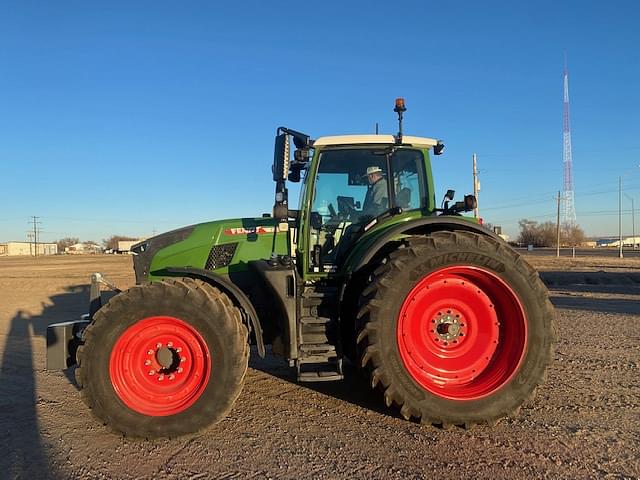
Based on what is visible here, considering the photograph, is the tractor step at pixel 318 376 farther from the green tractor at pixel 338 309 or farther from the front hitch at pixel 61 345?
the front hitch at pixel 61 345

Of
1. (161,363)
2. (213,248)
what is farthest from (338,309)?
(161,363)

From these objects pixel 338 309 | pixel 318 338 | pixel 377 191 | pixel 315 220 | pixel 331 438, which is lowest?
pixel 331 438

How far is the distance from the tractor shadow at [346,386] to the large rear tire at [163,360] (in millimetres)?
1230

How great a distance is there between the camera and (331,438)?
3512mm

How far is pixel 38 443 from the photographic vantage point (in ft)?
11.5

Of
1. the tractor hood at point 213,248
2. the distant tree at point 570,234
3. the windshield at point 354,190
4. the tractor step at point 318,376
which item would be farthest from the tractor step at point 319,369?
the distant tree at point 570,234

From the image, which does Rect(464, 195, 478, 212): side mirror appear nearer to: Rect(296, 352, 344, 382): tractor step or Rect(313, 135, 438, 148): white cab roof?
Rect(313, 135, 438, 148): white cab roof

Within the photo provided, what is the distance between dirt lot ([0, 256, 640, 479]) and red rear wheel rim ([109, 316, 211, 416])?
341 mm

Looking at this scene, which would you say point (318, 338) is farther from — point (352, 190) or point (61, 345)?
point (61, 345)

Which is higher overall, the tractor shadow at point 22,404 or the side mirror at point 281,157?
the side mirror at point 281,157

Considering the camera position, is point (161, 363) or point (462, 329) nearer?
point (161, 363)

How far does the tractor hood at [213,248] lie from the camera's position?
4.60m

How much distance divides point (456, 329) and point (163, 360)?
2.48 metres

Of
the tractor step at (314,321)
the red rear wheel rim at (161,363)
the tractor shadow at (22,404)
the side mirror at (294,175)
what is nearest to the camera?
the tractor shadow at (22,404)
